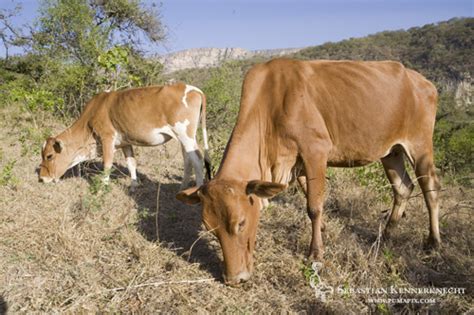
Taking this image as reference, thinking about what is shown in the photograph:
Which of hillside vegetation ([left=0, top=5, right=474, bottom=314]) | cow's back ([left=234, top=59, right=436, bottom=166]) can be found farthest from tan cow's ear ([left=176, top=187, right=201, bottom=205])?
cow's back ([left=234, top=59, right=436, bottom=166])

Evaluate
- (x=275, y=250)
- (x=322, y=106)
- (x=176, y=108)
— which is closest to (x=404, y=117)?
(x=322, y=106)

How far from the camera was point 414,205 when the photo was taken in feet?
19.8

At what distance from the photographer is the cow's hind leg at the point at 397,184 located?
5102 millimetres

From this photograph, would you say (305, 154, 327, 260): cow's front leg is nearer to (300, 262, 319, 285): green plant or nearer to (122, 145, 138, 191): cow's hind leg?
(300, 262, 319, 285): green plant

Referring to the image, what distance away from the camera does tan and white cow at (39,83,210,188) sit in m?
6.76

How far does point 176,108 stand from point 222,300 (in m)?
3.97

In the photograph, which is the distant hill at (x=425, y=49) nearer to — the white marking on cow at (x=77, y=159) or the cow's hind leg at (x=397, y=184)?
the cow's hind leg at (x=397, y=184)

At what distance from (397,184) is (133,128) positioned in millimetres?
4242

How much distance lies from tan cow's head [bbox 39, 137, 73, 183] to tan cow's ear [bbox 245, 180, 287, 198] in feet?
15.2

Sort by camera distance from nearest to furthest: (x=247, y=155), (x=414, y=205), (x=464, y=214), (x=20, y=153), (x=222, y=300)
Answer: (x=222, y=300)
(x=247, y=155)
(x=464, y=214)
(x=414, y=205)
(x=20, y=153)

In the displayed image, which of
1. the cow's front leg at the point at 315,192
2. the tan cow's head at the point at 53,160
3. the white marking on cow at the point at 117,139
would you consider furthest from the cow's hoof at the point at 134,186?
the cow's front leg at the point at 315,192

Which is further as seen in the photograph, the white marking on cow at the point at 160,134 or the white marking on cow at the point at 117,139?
the white marking on cow at the point at 117,139

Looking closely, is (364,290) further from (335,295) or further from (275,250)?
(275,250)

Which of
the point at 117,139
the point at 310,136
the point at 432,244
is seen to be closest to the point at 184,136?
the point at 117,139
